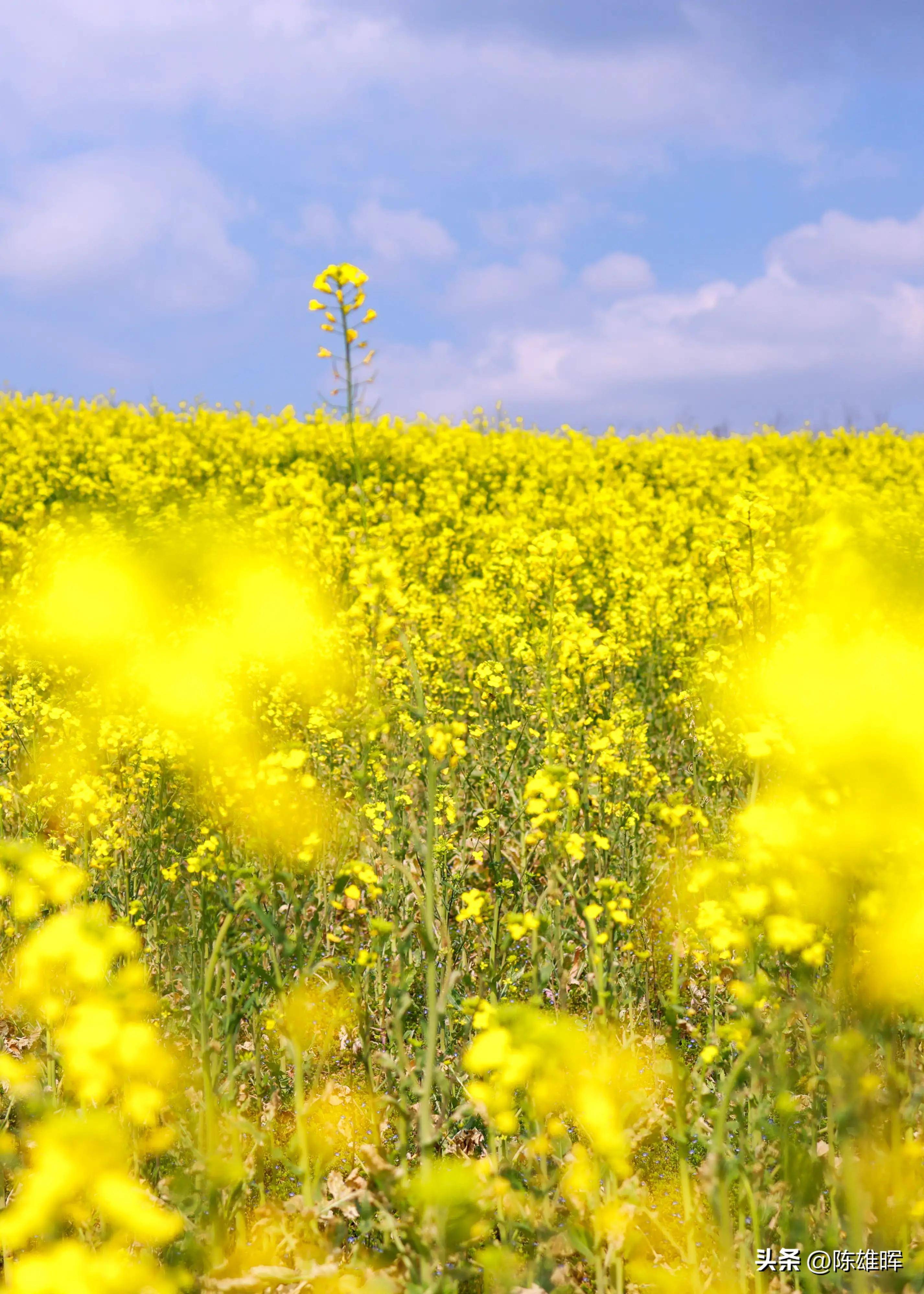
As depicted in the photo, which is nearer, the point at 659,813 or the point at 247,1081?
the point at 659,813

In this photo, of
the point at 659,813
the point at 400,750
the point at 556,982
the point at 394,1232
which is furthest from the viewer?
the point at 400,750

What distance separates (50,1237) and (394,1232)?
526mm

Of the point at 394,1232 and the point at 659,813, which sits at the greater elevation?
the point at 659,813

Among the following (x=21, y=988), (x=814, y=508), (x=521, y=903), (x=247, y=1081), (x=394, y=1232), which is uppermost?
(x=814, y=508)

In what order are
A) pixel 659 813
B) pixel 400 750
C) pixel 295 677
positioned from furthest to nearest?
pixel 295 677
pixel 400 750
pixel 659 813

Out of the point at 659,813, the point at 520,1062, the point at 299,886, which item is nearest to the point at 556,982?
the point at 299,886

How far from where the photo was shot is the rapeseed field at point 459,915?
70.2 inches

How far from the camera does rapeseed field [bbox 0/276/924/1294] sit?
178 cm

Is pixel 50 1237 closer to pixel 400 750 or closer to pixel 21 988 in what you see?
pixel 21 988

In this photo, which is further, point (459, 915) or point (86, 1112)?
point (459, 915)

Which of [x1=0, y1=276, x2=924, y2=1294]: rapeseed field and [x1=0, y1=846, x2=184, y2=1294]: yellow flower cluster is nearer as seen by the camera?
[x1=0, y1=846, x2=184, y2=1294]: yellow flower cluster

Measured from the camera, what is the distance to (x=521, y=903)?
3.88 metres

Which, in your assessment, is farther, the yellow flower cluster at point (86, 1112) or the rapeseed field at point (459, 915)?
the rapeseed field at point (459, 915)

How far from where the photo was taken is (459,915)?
2916 mm
